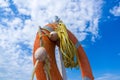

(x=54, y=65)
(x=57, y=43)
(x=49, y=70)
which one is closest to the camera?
(x=49, y=70)

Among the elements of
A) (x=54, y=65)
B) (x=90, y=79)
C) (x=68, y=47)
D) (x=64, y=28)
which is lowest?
(x=90, y=79)

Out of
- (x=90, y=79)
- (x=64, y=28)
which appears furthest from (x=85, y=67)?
(x=64, y=28)

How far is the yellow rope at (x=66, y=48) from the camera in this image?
607cm

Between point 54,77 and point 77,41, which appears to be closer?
point 54,77

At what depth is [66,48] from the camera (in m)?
6.05

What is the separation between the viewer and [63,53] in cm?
605

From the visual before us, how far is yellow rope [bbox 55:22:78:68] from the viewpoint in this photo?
607 centimetres

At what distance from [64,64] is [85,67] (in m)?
0.59

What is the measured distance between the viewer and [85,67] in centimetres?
616

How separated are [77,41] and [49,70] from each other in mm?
1355

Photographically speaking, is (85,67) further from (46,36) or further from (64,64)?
(46,36)

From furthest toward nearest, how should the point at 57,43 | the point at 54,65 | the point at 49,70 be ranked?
the point at 57,43 → the point at 54,65 → the point at 49,70

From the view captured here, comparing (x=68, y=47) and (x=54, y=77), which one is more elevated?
(x=68, y=47)

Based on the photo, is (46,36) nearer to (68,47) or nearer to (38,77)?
(68,47)
